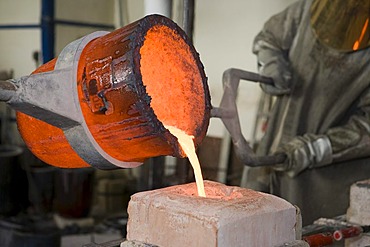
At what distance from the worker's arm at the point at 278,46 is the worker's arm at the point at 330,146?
0.28 metres

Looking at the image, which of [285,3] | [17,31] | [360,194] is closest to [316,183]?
[360,194]

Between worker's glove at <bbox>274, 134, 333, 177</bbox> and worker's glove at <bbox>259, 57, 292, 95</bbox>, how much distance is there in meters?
0.27

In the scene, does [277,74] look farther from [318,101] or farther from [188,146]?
[188,146]

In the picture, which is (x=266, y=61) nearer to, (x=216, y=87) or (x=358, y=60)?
(x=358, y=60)

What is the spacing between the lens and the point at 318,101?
2.55m

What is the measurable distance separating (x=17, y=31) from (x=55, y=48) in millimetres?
504

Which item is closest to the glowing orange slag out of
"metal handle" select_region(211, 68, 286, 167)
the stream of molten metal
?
the stream of molten metal

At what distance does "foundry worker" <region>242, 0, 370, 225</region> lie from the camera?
2.41 metres

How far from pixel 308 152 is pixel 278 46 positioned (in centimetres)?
60

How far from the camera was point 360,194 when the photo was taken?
1.71 metres

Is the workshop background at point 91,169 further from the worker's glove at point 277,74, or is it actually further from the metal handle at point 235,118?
the metal handle at point 235,118

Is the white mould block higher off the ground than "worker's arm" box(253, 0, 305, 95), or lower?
lower

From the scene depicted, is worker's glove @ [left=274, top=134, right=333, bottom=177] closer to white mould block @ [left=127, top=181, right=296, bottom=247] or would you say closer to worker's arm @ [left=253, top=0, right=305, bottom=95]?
worker's arm @ [left=253, top=0, right=305, bottom=95]

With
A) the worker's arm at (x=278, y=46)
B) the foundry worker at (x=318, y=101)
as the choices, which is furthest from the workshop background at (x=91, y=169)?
the foundry worker at (x=318, y=101)
